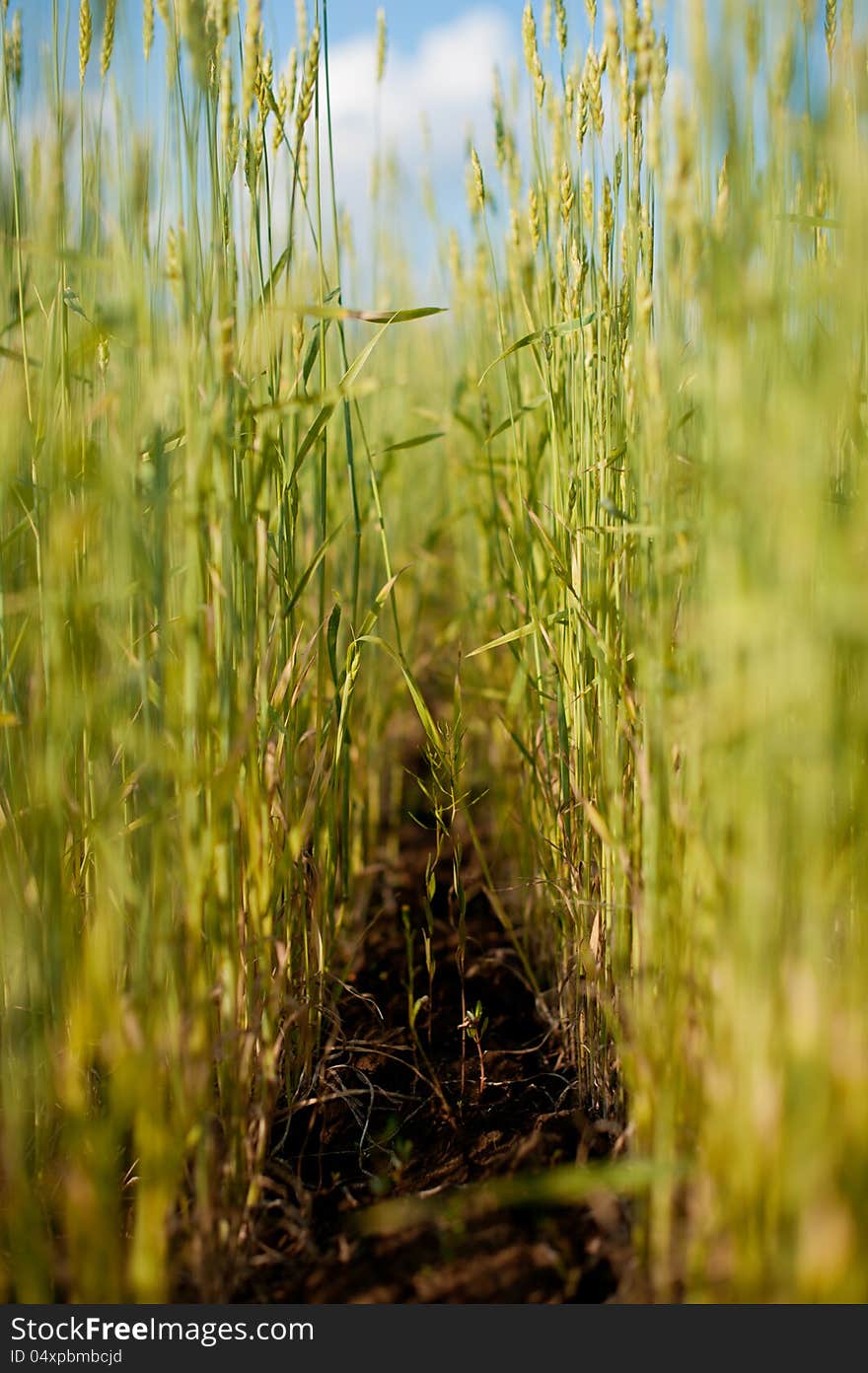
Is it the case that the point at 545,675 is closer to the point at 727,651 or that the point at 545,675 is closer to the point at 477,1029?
the point at 477,1029

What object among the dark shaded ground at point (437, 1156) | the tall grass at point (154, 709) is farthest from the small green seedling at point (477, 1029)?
the tall grass at point (154, 709)

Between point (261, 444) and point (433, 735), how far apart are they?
1.27 ft

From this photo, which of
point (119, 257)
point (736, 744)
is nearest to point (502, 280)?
point (119, 257)

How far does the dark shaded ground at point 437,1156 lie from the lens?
2.53 feet

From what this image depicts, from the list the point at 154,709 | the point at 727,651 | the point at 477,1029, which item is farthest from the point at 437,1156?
the point at 727,651

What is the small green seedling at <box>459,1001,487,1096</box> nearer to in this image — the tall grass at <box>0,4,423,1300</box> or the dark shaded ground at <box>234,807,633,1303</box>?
the dark shaded ground at <box>234,807,633,1303</box>

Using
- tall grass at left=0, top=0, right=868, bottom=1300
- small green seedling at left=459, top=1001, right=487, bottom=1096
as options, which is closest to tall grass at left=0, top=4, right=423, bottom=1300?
tall grass at left=0, top=0, right=868, bottom=1300

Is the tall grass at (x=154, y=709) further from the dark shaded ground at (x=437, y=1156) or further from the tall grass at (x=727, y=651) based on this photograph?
the tall grass at (x=727, y=651)

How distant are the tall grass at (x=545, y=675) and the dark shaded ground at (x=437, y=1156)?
0.18 feet

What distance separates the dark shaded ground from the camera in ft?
2.53

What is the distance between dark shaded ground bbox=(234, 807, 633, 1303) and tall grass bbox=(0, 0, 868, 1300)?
0.05 meters

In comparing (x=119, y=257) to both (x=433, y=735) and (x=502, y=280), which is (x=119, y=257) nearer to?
(x=433, y=735)

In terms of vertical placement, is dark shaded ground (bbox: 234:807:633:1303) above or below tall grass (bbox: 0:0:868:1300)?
below

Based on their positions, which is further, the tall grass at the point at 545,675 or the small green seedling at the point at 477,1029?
the small green seedling at the point at 477,1029
